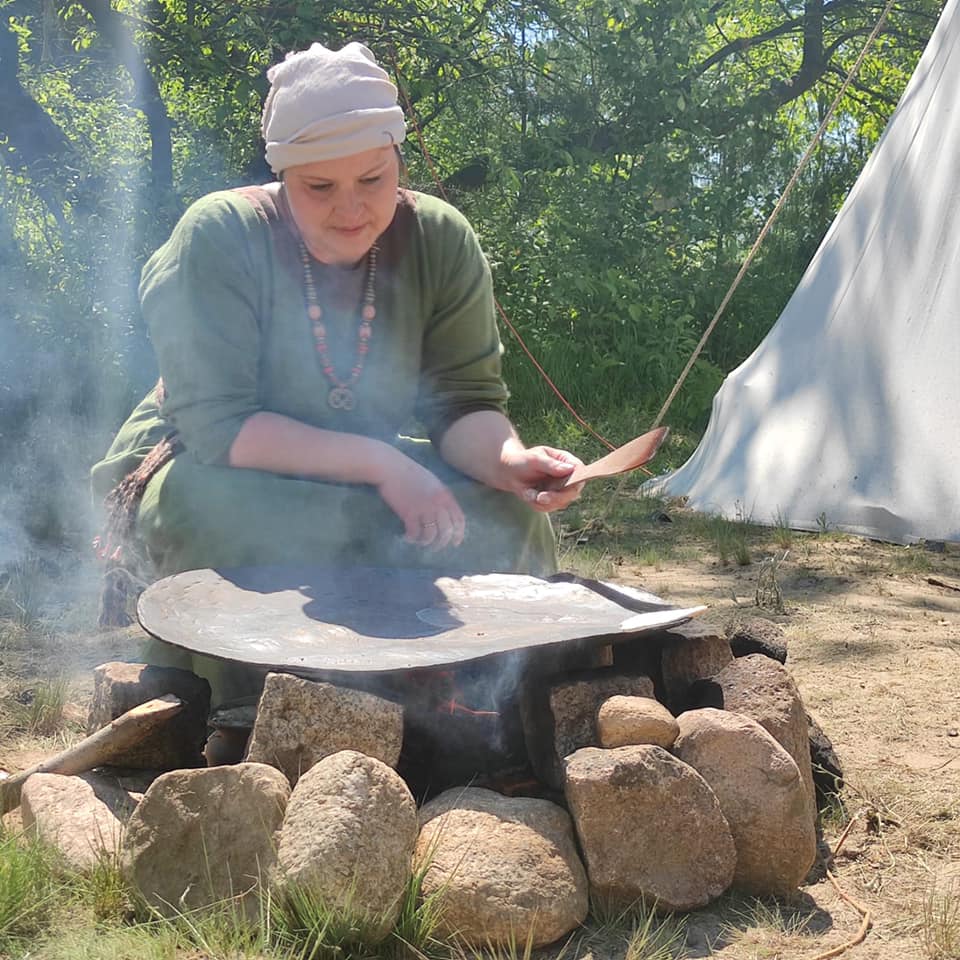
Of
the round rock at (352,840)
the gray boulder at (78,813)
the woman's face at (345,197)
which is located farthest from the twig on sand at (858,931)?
the woman's face at (345,197)

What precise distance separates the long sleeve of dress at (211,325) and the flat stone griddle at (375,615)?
29 cm

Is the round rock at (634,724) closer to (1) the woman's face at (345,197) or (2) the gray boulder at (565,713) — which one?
(2) the gray boulder at (565,713)

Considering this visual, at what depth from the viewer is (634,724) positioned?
1958mm

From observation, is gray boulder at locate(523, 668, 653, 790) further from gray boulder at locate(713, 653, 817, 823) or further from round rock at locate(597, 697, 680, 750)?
gray boulder at locate(713, 653, 817, 823)

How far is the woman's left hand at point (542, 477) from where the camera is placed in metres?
2.46

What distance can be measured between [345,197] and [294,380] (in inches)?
16.0

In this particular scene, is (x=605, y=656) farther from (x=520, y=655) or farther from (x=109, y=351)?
(x=109, y=351)

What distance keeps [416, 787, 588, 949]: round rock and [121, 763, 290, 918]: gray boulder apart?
23cm

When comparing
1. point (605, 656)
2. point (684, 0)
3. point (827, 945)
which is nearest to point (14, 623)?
point (605, 656)

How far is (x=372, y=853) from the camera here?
1.69 m

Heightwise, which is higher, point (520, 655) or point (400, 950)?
point (520, 655)

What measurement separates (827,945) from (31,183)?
5491 mm

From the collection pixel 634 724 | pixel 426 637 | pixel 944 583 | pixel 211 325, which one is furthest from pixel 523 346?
pixel 634 724

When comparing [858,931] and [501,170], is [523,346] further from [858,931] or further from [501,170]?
[858,931]
